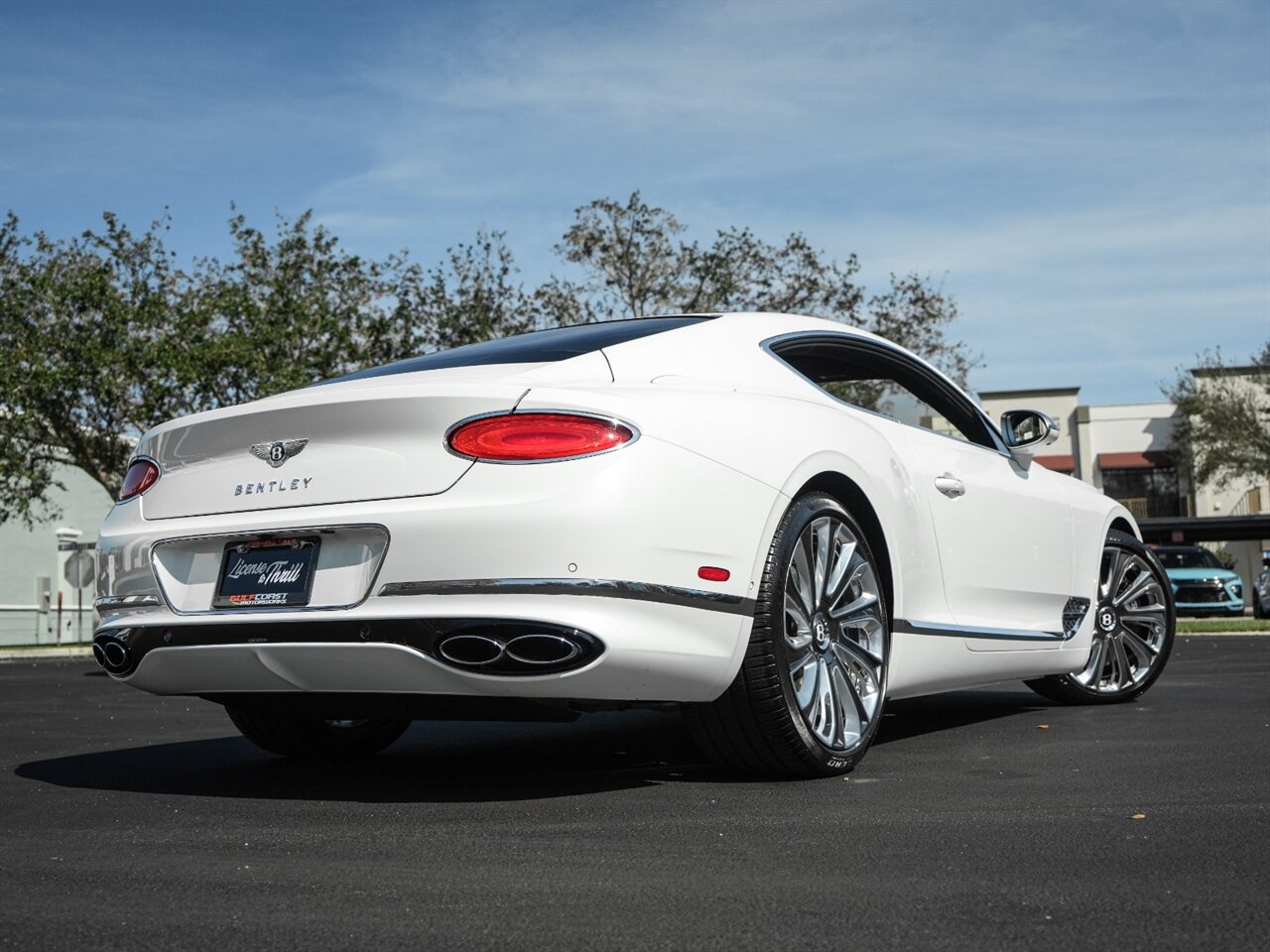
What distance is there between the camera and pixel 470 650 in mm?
4020

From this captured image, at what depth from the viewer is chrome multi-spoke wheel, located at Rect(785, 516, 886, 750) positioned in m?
4.65

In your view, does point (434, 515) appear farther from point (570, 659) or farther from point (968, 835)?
→ point (968, 835)

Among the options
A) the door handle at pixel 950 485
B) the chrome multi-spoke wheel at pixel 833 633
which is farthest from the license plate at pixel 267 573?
the door handle at pixel 950 485

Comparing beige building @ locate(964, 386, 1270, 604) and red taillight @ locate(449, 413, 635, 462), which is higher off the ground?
red taillight @ locate(449, 413, 635, 462)

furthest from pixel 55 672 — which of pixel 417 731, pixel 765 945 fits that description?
pixel 765 945

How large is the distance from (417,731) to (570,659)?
2911 mm

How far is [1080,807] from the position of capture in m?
4.05

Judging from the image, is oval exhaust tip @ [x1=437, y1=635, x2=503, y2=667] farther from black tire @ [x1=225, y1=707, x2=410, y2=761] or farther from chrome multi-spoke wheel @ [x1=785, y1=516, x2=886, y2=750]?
black tire @ [x1=225, y1=707, x2=410, y2=761]

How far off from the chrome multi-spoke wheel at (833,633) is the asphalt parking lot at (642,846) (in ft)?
0.68

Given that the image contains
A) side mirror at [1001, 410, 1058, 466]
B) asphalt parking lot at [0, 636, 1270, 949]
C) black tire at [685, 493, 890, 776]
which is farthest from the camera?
side mirror at [1001, 410, 1058, 466]

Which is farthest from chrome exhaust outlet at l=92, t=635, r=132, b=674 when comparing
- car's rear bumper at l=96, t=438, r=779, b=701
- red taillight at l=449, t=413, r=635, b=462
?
red taillight at l=449, t=413, r=635, b=462

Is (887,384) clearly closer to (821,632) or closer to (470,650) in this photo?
(821,632)

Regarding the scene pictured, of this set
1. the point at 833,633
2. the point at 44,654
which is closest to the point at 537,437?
the point at 833,633

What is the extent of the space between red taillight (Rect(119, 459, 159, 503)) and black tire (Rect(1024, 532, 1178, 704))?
424 cm
